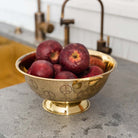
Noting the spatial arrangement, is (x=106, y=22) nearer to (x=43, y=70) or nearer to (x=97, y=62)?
(x=97, y=62)

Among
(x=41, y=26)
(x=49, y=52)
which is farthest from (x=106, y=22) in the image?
(x=49, y=52)

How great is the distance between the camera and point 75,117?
0.89 metres

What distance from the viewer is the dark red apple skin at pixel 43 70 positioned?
825 mm

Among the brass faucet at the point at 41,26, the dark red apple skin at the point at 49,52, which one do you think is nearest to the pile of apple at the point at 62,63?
the dark red apple skin at the point at 49,52

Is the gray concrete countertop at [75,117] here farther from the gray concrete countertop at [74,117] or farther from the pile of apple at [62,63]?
the pile of apple at [62,63]

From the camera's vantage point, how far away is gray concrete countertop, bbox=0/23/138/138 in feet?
2.64

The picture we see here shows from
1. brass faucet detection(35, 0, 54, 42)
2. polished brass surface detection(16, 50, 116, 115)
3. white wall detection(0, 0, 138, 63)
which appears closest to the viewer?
polished brass surface detection(16, 50, 116, 115)

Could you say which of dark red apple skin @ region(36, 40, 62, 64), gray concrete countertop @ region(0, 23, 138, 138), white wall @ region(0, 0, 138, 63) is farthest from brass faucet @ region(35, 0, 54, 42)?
dark red apple skin @ region(36, 40, 62, 64)

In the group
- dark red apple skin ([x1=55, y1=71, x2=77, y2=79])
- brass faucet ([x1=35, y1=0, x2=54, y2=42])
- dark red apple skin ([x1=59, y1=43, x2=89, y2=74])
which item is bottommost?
brass faucet ([x1=35, y1=0, x2=54, y2=42])

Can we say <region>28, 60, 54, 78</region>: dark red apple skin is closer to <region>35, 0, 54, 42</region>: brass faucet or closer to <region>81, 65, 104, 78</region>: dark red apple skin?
<region>81, 65, 104, 78</region>: dark red apple skin

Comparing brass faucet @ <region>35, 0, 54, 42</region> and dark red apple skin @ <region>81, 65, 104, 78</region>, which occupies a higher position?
dark red apple skin @ <region>81, 65, 104, 78</region>

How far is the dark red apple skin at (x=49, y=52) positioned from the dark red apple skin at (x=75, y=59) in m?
0.06

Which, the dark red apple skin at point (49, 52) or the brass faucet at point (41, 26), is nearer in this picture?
the dark red apple skin at point (49, 52)

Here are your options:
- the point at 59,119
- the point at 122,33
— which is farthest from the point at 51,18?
the point at 59,119
